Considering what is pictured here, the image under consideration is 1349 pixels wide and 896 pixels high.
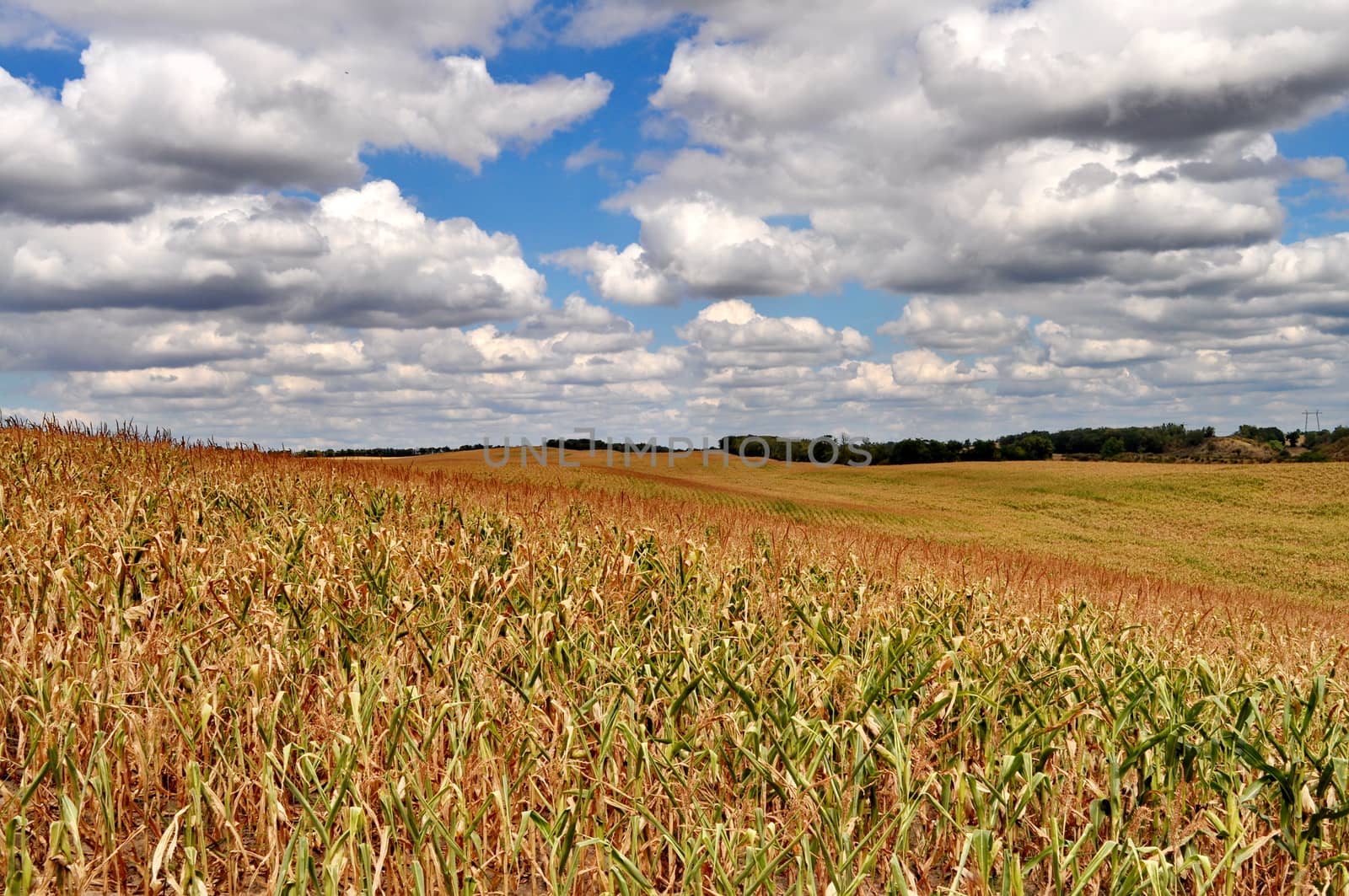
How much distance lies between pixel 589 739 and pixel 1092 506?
169 feet

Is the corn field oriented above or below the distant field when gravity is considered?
above

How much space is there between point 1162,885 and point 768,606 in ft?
16.8

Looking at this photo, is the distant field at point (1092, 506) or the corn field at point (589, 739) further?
the distant field at point (1092, 506)

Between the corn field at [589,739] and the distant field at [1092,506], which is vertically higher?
the corn field at [589,739]

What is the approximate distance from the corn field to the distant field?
14.2m

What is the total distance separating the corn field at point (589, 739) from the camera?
11.4 ft

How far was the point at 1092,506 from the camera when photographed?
50.0 metres

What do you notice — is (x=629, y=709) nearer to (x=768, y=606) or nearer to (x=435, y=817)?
(x=435, y=817)

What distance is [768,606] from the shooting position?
→ 8.23 metres

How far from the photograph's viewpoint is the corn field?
3.49 meters

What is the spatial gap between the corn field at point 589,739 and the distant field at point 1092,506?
46.6ft

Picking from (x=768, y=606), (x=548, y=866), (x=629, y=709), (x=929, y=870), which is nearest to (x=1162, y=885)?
(x=929, y=870)

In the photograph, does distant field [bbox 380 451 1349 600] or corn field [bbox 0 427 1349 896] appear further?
distant field [bbox 380 451 1349 600]

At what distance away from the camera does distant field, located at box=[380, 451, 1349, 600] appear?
3177cm
